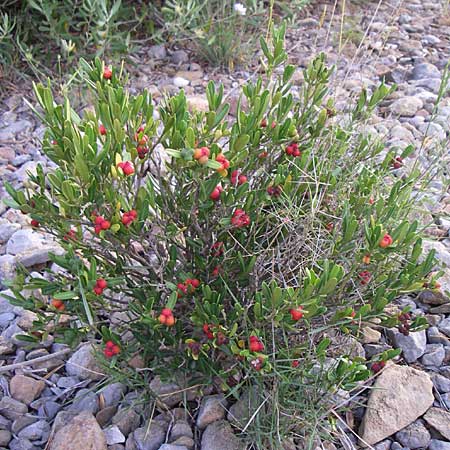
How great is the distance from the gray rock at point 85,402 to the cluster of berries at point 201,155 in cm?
86

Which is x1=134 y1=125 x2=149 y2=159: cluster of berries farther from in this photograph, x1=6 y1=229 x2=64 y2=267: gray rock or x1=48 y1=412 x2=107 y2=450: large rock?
x1=6 y1=229 x2=64 y2=267: gray rock

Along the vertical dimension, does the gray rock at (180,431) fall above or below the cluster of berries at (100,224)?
below

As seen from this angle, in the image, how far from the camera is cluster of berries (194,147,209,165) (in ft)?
5.31

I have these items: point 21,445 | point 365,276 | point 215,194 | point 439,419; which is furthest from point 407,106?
point 21,445

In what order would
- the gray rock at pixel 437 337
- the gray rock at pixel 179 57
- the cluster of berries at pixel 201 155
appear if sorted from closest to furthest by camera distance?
1. the cluster of berries at pixel 201 155
2. the gray rock at pixel 437 337
3. the gray rock at pixel 179 57

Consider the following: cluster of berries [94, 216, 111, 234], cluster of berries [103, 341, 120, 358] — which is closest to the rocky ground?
cluster of berries [103, 341, 120, 358]

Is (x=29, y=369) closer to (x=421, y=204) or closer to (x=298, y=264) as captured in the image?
(x=298, y=264)

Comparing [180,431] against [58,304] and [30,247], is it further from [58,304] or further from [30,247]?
[30,247]

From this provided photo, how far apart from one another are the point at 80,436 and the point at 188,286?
1.71ft

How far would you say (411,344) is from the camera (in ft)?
7.25

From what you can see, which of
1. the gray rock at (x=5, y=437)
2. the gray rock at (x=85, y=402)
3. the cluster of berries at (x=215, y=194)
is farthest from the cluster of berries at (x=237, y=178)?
the gray rock at (x=5, y=437)

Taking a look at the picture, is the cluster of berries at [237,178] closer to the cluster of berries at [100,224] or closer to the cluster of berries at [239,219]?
the cluster of berries at [239,219]

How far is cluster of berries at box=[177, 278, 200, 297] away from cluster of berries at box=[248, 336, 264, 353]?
0.77 feet

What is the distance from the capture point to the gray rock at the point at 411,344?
220cm
